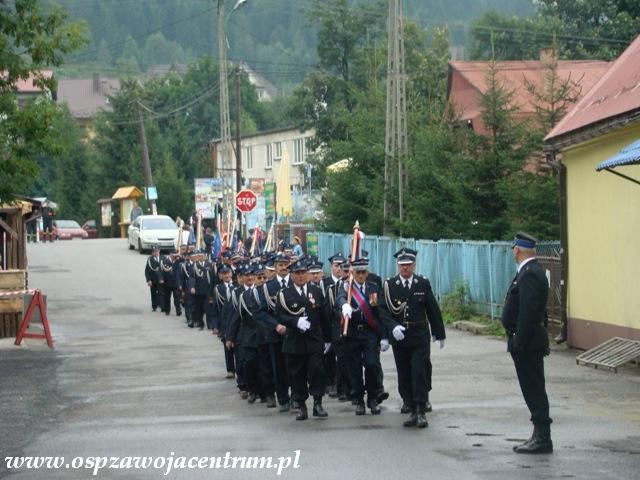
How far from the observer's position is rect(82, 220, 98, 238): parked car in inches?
3295

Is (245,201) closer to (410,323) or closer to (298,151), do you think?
(410,323)

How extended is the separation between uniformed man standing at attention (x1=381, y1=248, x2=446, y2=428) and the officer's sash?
1.95ft

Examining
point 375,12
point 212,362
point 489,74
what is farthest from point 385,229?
point 375,12

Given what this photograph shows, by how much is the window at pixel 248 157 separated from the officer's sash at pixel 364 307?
73609 mm

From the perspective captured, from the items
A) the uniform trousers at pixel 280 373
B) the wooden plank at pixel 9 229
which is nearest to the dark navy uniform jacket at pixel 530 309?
the uniform trousers at pixel 280 373

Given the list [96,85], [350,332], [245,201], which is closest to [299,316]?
[350,332]

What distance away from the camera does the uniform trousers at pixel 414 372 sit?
43.9 feet

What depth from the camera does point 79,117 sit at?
449ft

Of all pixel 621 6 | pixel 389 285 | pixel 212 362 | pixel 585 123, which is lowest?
pixel 212 362

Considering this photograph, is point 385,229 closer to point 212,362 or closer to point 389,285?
point 212,362

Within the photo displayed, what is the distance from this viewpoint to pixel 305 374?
1466 cm

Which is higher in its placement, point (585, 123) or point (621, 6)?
point (621, 6)

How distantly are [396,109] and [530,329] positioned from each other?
20357mm

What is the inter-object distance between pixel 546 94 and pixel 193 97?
280 ft
